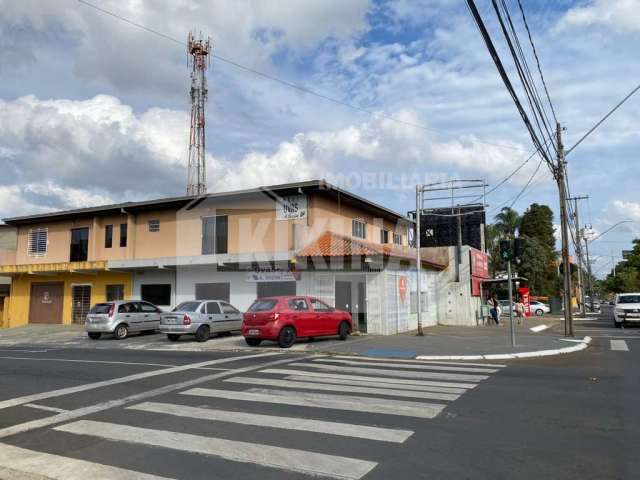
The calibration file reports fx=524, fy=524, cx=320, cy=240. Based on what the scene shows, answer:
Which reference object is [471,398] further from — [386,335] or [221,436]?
[386,335]

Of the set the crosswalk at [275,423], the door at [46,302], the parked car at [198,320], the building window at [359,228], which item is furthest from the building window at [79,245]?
the crosswalk at [275,423]

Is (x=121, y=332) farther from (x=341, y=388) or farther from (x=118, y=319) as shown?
(x=341, y=388)

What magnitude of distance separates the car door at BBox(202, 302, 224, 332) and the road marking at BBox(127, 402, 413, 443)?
11.8 meters

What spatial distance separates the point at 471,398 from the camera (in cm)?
809

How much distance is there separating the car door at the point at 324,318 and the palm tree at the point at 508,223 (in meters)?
38.7

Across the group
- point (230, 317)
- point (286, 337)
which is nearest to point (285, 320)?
point (286, 337)

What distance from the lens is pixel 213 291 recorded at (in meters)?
25.4

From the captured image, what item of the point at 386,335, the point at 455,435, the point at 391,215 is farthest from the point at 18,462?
the point at 391,215

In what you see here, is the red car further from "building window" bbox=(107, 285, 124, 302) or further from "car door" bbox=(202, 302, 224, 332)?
"building window" bbox=(107, 285, 124, 302)

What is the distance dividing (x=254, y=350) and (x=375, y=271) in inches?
267

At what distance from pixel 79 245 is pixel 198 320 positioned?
49.3 ft

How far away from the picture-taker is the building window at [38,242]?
31.9 metres

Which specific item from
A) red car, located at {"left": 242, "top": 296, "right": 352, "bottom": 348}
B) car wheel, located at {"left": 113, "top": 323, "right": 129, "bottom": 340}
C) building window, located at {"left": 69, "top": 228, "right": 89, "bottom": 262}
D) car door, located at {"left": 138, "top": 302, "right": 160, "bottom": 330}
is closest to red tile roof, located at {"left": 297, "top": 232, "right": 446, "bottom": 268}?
red car, located at {"left": 242, "top": 296, "right": 352, "bottom": 348}

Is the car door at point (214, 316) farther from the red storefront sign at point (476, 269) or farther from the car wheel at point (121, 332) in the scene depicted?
the red storefront sign at point (476, 269)
